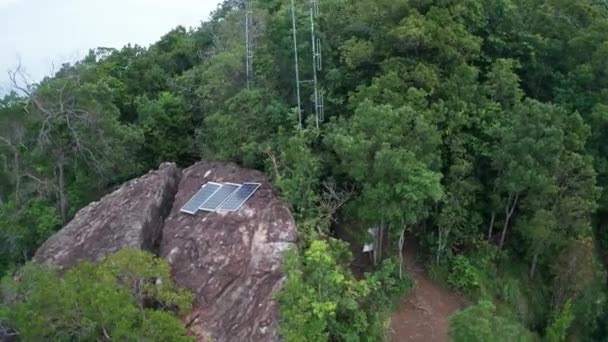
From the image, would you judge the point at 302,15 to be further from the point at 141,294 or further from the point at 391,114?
the point at 141,294

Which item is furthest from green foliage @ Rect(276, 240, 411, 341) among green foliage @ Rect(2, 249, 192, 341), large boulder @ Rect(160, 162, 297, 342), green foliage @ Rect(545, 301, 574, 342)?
green foliage @ Rect(545, 301, 574, 342)

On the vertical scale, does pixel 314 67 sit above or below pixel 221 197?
above

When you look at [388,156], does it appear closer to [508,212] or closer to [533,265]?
[508,212]

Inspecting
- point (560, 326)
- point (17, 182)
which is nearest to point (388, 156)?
point (560, 326)

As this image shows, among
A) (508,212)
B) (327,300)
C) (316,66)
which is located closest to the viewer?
(327,300)

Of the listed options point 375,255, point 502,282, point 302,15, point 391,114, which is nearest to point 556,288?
point 502,282

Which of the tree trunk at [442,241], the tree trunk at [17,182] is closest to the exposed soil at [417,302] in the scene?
the tree trunk at [442,241]
